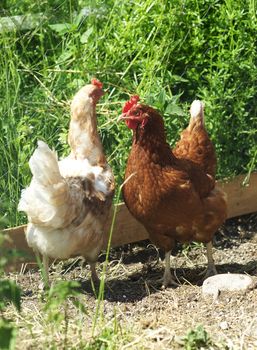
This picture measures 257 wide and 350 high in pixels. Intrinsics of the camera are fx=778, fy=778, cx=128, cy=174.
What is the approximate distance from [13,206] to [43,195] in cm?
89

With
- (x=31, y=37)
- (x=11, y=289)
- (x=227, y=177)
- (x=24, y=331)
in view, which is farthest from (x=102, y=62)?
(x=11, y=289)

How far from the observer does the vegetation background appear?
5.07 meters

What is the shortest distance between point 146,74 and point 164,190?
3.36ft

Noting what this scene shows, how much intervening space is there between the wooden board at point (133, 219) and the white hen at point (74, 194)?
1.13 ft

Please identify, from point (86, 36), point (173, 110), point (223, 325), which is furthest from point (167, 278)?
point (86, 36)

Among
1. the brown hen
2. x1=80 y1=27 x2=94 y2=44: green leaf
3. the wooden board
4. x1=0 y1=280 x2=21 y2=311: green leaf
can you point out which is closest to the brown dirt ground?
the wooden board

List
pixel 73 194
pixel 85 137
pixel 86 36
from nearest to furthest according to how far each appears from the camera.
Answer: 1. pixel 73 194
2. pixel 85 137
3. pixel 86 36

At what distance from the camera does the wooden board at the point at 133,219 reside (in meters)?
4.75

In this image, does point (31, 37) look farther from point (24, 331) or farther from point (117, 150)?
point (24, 331)

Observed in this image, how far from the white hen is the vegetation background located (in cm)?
41

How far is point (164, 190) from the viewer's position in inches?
175

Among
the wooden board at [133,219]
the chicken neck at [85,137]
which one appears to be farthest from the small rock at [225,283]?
the chicken neck at [85,137]

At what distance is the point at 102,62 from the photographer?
5363mm

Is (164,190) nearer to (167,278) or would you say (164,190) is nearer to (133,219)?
(167,278)
